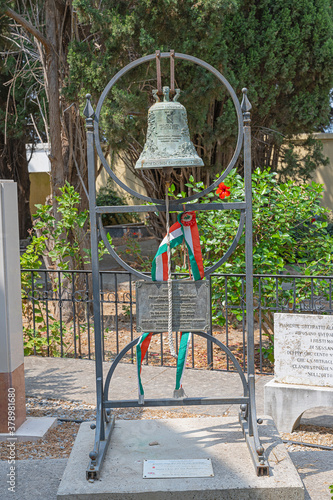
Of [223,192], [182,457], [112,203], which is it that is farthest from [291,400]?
[112,203]

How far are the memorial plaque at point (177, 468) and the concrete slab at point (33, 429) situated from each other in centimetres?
144

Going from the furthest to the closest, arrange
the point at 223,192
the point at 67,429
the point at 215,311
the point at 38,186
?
the point at 38,186 → the point at 215,311 → the point at 223,192 → the point at 67,429

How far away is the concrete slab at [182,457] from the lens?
3014 mm

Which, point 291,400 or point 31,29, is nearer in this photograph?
point 291,400

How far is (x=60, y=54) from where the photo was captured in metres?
8.60

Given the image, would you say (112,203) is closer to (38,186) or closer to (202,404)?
→ (38,186)

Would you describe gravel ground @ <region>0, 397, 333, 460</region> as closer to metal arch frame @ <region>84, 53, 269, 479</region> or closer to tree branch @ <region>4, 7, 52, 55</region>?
metal arch frame @ <region>84, 53, 269, 479</region>

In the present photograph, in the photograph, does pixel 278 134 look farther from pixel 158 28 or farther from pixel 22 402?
pixel 22 402

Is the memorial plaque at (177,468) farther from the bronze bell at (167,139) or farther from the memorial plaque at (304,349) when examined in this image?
the bronze bell at (167,139)

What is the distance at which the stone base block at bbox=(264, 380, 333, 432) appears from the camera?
14.2 feet

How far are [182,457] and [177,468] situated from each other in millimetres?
150

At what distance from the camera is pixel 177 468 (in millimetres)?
3213

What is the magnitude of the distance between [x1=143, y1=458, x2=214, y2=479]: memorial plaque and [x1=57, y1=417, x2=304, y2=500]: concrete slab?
3 cm

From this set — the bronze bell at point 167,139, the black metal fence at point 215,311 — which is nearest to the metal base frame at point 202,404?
the bronze bell at point 167,139
